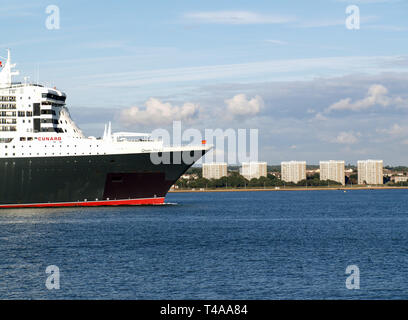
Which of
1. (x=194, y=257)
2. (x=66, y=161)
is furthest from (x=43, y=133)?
(x=194, y=257)

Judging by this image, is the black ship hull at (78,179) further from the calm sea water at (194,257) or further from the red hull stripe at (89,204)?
the calm sea water at (194,257)

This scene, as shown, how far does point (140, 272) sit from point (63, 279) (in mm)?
3627

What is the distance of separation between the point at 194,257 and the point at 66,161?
3030cm

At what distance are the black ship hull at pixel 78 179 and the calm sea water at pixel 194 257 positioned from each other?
5.10m

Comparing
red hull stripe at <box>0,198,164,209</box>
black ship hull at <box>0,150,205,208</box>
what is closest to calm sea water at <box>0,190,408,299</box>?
black ship hull at <box>0,150,205,208</box>

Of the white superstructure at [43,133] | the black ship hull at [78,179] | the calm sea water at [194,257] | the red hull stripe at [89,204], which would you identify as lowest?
the calm sea water at [194,257]

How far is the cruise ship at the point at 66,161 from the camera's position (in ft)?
198

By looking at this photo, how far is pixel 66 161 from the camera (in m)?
60.2

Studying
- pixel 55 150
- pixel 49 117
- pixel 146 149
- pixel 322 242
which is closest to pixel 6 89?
pixel 49 117

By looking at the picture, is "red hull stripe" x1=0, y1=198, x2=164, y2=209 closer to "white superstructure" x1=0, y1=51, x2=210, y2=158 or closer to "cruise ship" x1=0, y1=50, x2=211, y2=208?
"cruise ship" x1=0, y1=50, x2=211, y2=208

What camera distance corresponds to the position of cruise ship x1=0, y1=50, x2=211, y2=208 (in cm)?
6047

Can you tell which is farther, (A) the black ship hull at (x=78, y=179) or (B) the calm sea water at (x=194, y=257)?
(A) the black ship hull at (x=78, y=179)

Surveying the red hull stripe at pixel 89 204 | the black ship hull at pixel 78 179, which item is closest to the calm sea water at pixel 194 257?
the black ship hull at pixel 78 179

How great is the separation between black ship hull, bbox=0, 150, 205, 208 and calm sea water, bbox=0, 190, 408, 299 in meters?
5.10
